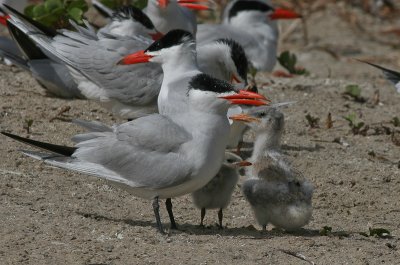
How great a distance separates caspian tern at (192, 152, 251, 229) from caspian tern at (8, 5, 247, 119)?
1380 millimetres

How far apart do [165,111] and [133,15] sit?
1.57 metres

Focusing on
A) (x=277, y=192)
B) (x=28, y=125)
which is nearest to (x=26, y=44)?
(x=28, y=125)

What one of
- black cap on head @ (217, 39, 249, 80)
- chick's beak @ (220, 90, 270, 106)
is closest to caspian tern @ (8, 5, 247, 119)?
black cap on head @ (217, 39, 249, 80)

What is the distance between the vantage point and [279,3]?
10.7 m

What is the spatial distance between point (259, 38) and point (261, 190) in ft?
13.7

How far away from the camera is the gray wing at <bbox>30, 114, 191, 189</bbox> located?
441 centimetres

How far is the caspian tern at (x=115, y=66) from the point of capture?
6.12 meters

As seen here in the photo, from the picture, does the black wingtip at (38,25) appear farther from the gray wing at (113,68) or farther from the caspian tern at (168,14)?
the caspian tern at (168,14)

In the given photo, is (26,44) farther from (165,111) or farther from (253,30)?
(253,30)

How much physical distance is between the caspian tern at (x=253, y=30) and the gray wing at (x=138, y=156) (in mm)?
3342

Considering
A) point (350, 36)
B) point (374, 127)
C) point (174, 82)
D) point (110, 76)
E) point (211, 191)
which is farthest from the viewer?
point (350, 36)

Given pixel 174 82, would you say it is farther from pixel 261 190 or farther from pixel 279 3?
pixel 279 3

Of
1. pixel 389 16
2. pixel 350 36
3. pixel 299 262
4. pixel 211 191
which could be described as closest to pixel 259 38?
pixel 350 36

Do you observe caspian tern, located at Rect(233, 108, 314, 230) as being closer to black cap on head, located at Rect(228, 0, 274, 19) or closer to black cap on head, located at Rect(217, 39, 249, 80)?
black cap on head, located at Rect(217, 39, 249, 80)
